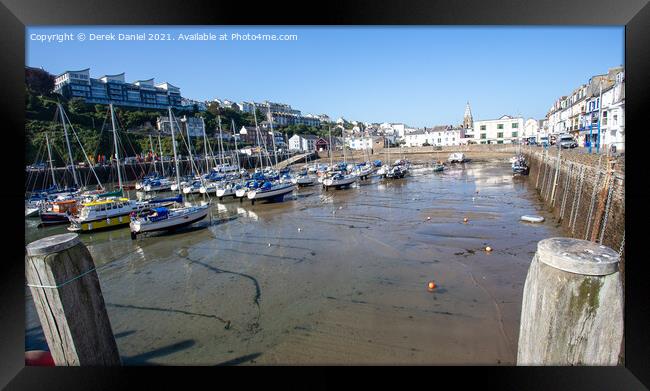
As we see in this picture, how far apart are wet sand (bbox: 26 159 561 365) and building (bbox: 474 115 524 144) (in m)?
48.7

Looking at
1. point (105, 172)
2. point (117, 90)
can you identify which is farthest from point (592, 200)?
point (105, 172)

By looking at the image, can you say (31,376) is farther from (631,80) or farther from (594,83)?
(594,83)

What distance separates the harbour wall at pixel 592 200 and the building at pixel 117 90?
2754 centimetres

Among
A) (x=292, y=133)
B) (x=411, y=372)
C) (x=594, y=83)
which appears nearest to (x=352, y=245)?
(x=411, y=372)

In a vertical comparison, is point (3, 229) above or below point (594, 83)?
below

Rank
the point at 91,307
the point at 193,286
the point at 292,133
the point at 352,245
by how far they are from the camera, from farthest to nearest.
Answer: the point at 292,133, the point at 352,245, the point at 193,286, the point at 91,307

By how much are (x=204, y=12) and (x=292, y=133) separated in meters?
69.6

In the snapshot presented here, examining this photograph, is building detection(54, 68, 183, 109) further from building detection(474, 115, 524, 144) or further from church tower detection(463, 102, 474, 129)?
church tower detection(463, 102, 474, 129)

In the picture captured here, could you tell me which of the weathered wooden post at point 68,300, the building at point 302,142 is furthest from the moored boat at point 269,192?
the building at point 302,142

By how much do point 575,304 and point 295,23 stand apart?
3.20m

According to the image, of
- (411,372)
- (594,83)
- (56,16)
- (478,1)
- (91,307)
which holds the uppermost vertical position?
(594,83)

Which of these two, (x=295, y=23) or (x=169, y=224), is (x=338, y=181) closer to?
(x=169, y=224)

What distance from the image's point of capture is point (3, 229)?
331 centimetres

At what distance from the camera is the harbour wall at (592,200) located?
6.73 metres
